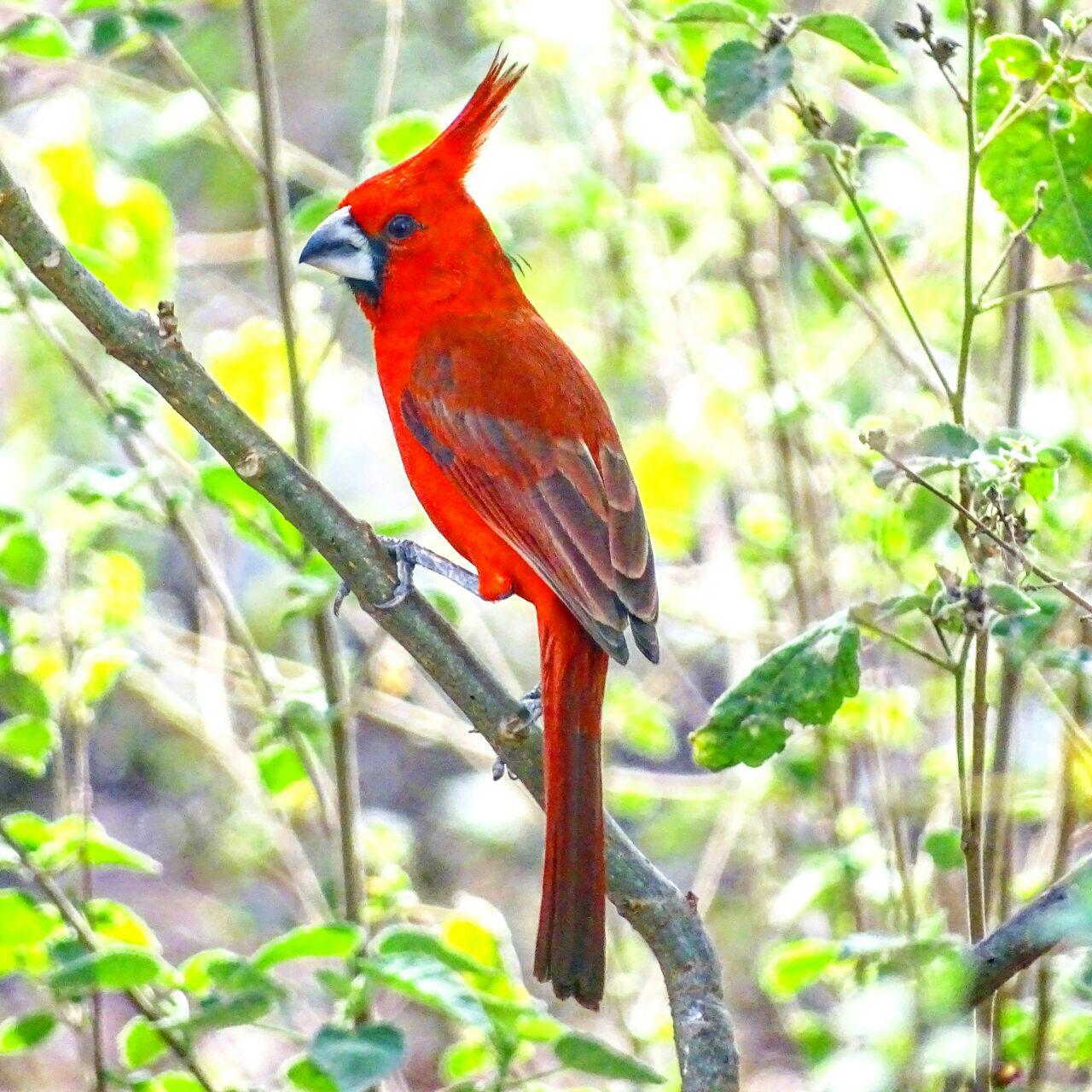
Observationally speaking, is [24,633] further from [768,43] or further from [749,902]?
[749,902]

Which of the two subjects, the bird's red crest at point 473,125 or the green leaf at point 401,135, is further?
the bird's red crest at point 473,125

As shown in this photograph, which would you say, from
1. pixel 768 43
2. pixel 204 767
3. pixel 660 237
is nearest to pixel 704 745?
pixel 768 43

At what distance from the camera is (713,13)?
1.87 metres

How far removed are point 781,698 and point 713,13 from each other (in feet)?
2.45

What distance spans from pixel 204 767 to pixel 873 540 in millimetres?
2733

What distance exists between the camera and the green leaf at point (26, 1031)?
206cm

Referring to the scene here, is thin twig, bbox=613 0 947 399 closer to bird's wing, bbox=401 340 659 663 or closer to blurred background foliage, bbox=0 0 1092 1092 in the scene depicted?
blurred background foliage, bbox=0 0 1092 1092

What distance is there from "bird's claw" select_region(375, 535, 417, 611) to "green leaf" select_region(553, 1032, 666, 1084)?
502mm

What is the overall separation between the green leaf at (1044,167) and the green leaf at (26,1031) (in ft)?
4.92

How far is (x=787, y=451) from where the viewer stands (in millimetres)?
3209

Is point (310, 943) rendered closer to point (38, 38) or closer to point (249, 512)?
point (249, 512)

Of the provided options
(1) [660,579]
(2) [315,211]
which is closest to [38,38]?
(2) [315,211]

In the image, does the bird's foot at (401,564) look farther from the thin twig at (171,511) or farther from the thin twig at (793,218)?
the thin twig at (793,218)

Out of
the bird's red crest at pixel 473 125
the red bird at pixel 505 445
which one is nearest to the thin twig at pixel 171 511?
the red bird at pixel 505 445
